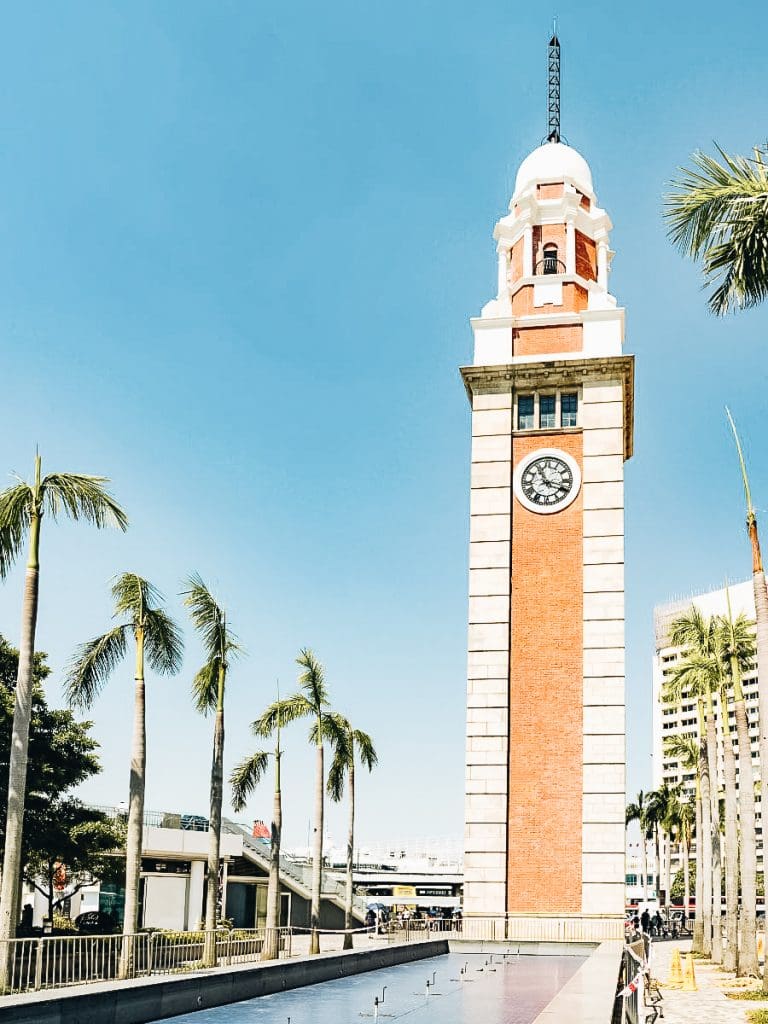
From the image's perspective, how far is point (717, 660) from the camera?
150 ft

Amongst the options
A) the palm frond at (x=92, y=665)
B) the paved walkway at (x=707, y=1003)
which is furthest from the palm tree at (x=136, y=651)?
the paved walkway at (x=707, y=1003)

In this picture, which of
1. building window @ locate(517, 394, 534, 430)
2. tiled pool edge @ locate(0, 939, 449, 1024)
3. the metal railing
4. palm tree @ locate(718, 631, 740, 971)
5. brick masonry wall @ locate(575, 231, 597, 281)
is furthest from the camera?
brick masonry wall @ locate(575, 231, 597, 281)

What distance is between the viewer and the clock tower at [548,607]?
3897 centimetres

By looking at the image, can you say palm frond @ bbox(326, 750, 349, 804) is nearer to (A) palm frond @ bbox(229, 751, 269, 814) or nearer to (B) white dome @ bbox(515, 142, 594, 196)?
(A) palm frond @ bbox(229, 751, 269, 814)

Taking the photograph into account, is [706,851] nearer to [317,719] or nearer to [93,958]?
[317,719]

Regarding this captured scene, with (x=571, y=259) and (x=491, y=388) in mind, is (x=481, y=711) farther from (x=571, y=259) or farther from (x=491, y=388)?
(x=571, y=259)

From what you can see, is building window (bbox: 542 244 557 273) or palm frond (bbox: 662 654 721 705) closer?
palm frond (bbox: 662 654 721 705)

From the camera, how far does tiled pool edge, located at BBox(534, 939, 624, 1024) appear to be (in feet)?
44.4

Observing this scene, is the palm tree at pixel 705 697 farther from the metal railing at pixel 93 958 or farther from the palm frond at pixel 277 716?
the metal railing at pixel 93 958

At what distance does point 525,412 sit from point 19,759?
28210 mm

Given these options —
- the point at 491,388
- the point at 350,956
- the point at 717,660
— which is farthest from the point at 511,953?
the point at 491,388

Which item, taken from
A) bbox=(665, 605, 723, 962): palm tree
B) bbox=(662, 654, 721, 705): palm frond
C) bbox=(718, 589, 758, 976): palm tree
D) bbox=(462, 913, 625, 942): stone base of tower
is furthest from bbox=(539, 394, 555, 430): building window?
bbox=(462, 913, 625, 942): stone base of tower

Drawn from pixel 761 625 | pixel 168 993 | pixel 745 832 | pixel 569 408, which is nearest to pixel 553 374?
pixel 569 408

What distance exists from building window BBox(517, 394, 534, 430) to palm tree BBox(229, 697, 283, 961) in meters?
14.4
